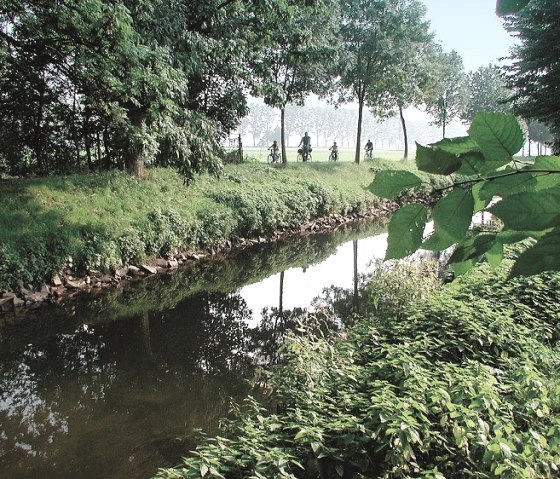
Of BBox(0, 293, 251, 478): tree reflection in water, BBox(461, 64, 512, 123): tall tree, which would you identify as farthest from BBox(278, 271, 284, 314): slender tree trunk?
BBox(461, 64, 512, 123): tall tree

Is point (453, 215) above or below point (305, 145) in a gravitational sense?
below

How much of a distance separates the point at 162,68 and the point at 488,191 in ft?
34.8

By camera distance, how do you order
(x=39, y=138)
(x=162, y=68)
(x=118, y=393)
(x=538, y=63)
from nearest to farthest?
(x=118, y=393) → (x=162, y=68) → (x=39, y=138) → (x=538, y=63)

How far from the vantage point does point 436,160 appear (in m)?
0.61

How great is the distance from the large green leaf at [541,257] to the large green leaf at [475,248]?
20 cm

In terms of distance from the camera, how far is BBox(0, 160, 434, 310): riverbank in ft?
31.5

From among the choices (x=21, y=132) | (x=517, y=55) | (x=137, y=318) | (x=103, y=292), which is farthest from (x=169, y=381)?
(x=517, y=55)

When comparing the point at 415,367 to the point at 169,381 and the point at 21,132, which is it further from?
the point at 21,132

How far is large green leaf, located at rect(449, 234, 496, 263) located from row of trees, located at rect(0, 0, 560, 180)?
954 centimetres

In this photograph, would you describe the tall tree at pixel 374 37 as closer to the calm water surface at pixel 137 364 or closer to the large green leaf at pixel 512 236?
the calm water surface at pixel 137 364

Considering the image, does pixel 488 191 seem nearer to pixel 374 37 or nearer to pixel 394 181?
pixel 394 181

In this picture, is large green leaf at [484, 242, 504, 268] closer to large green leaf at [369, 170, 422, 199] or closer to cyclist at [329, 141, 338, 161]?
large green leaf at [369, 170, 422, 199]

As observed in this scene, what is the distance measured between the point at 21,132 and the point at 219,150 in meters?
8.05

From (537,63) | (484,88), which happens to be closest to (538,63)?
(537,63)
